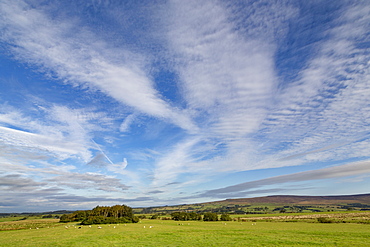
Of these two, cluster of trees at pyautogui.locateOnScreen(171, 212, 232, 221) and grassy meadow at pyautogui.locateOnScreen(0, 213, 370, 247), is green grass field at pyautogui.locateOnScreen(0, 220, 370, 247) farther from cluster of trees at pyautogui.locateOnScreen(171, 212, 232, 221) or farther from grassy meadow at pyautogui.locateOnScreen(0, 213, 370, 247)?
cluster of trees at pyautogui.locateOnScreen(171, 212, 232, 221)

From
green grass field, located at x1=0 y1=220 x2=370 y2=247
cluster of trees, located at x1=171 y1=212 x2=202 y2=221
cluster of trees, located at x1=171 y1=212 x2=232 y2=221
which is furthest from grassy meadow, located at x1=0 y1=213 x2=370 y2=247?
cluster of trees, located at x1=171 y1=212 x2=202 y2=221

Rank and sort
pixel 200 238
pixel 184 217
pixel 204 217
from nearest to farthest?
pixel 200 238 < pixel 204 217 < pixel 184 217

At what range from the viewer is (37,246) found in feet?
90.1

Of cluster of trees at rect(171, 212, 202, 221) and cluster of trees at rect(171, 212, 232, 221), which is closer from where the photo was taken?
cluster of trees at rect(171, 212, 232, 221)

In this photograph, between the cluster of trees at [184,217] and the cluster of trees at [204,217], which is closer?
the cluster of trees at [204,217]

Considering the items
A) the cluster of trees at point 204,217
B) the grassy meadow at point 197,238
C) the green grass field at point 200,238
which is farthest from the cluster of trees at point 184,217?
the green grass field at point 200,238

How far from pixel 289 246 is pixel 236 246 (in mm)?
6339

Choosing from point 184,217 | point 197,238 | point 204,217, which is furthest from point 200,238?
point 184,217

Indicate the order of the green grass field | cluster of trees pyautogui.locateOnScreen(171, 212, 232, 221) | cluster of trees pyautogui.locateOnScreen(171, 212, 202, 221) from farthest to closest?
cluster of trees pyautogui.locateOnScreen(171, 212, 202, 221) < cluster of trees pyautogui.locateOnScreen(171, 212, 232, 221) < the green grass field

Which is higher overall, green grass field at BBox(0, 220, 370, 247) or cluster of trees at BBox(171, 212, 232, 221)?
cluster of trees at BBox(171, 212, 232, 221)

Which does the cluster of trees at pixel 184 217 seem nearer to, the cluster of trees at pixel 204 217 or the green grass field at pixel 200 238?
the cluster of trees at pixel 204 217

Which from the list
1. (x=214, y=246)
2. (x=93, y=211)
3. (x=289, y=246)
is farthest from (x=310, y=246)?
(x=93, y=211)

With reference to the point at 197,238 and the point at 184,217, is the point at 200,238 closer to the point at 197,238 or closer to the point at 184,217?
the point at 197,238

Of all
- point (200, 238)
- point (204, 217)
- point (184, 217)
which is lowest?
point (200, 238)
